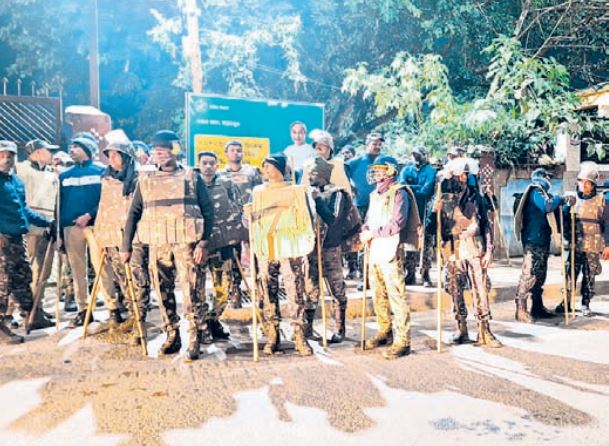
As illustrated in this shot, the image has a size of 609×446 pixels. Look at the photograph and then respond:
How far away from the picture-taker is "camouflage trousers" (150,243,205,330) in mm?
5617

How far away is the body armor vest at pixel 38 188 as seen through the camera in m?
7.75

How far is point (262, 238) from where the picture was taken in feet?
18.8

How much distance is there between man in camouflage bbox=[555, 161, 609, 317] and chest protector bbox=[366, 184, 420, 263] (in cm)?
317

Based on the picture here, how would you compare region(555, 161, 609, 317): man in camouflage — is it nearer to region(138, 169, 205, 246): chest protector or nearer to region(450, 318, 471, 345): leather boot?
region(450, 318, 471, 345): leather boot

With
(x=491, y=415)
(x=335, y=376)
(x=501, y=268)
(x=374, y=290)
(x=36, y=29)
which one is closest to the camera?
(x=491, y=415)

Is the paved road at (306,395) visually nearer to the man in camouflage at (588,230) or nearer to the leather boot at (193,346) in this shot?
the leather boot at (193,346)

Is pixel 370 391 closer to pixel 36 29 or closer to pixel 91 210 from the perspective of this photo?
pixel 91 210

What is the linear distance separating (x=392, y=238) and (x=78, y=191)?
146 inches

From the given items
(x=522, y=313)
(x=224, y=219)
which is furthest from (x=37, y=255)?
(x=522, y=313)

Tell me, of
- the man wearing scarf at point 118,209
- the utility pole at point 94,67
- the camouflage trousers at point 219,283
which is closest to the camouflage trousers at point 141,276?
the man wearing scarf at point 118,209

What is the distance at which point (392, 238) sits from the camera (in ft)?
18.6

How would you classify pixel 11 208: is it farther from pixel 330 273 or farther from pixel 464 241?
pixel 464 241

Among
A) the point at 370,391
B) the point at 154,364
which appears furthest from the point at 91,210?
the point at 370,391

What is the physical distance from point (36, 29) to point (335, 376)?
52.3ft
